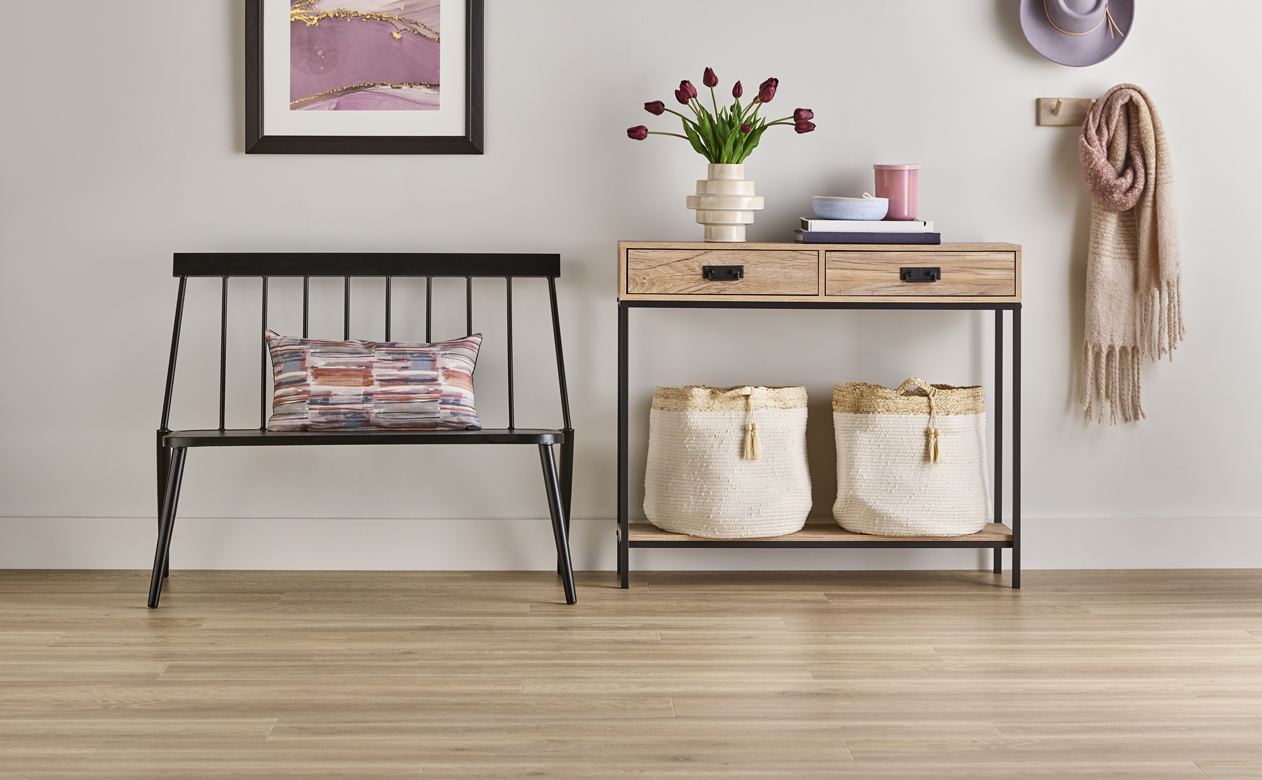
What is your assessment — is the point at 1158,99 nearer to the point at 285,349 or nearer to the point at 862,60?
the point at 862,60

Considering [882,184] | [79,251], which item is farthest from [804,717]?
[79,251]

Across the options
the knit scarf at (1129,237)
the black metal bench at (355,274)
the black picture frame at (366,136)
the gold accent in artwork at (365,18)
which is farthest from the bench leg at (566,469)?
the knit scarf at (1129,237)

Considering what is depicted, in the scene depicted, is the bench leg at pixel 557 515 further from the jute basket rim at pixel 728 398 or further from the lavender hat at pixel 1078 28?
the lavender hat at pixel 1078 28

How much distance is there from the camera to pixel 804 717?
1.57 metres

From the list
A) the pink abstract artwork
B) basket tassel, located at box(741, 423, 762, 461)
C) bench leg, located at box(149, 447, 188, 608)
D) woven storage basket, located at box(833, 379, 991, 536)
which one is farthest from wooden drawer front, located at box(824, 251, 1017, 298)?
bench leg, located at box(149, 447, 188, 608)

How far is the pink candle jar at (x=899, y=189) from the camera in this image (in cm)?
238

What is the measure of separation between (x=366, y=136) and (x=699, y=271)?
89cm

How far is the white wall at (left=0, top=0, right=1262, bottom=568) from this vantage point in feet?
8.16

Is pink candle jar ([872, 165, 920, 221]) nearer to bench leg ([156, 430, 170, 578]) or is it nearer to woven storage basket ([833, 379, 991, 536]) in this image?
woven storage basket ([833, 379, 991, 536])

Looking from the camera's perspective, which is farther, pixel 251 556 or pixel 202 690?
pixel 251 556

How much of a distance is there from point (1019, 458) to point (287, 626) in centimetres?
160

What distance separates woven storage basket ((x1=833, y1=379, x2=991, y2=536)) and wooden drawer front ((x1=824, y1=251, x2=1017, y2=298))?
0.71ft

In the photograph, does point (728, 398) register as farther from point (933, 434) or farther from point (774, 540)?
point (933, 434)

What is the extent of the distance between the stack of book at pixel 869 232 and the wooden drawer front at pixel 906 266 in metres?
0.04
